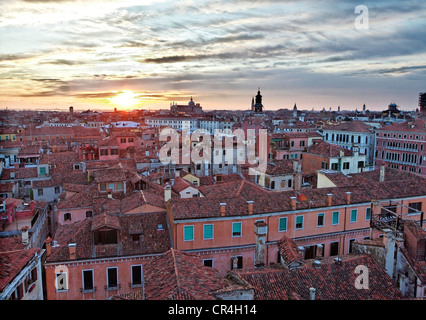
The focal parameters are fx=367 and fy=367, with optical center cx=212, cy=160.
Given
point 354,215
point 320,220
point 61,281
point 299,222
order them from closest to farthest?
point 61,281
point 299,222
point 320,220
point 354,215

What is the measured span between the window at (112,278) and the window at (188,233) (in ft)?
5.44

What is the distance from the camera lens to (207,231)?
8617mm

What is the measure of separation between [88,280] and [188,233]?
2356 millimetres

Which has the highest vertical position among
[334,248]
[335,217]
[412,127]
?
[412,127]

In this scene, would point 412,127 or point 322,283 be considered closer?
point 322,283

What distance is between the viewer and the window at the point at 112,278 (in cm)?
789

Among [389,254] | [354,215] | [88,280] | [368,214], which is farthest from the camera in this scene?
[368,214]

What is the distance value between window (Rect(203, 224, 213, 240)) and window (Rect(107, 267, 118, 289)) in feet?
6.92

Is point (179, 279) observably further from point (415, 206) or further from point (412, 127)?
point (412, 127)

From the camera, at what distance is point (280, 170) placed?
14500 mm

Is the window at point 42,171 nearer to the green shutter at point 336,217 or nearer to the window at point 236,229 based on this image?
the window at point 236,229

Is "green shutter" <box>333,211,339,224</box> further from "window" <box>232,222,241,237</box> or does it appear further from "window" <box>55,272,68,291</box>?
"window" <box>55,272,68,291</box>

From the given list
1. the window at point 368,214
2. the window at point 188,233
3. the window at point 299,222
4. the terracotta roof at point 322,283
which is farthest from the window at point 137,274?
the window at point 368,214

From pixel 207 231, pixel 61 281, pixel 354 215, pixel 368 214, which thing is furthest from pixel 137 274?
pixel 368 214
